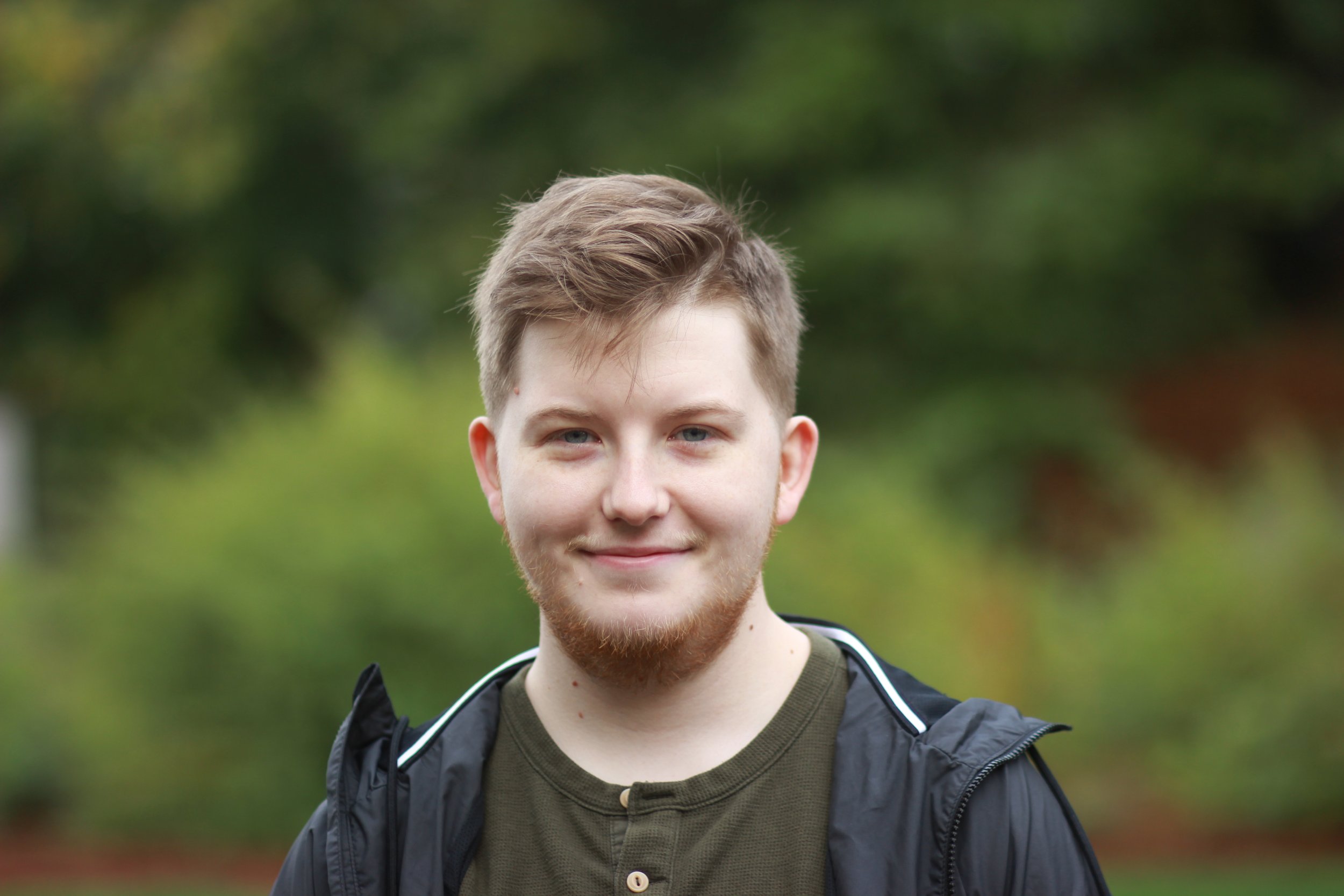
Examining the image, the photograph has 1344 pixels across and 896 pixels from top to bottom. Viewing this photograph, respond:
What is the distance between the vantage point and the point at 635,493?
78.6 inches

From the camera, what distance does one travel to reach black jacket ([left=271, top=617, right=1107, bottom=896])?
6.41 feet

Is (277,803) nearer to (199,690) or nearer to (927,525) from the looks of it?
(199,690)

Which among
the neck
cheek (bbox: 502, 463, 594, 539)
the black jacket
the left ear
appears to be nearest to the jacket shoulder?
the black jacket

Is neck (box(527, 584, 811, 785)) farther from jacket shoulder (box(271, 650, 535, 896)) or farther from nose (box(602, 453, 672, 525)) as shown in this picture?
nose (box(602, 453, 672, 525))

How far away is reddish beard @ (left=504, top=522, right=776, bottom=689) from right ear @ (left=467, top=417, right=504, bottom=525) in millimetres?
136

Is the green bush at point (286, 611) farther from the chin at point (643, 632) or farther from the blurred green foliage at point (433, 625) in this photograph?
the chin at point (643, 632)

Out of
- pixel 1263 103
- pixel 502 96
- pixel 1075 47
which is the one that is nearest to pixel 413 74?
pixel 502 96

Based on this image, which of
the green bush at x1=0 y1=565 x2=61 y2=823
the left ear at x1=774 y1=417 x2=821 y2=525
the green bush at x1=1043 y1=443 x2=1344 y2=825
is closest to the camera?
the left ear at x1=774 y1=417 x2=821 y2=525

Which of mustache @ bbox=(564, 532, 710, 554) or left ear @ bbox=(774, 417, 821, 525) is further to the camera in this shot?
left ear @ bbox=(774, 417, 821, 525)

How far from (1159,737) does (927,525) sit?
1790 millimetres

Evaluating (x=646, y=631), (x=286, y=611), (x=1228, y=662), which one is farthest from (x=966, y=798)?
(x=1228, y=662)

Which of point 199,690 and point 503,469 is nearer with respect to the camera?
point 503,469

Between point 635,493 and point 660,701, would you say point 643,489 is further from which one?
point 660,701

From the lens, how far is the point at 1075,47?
1258cm
